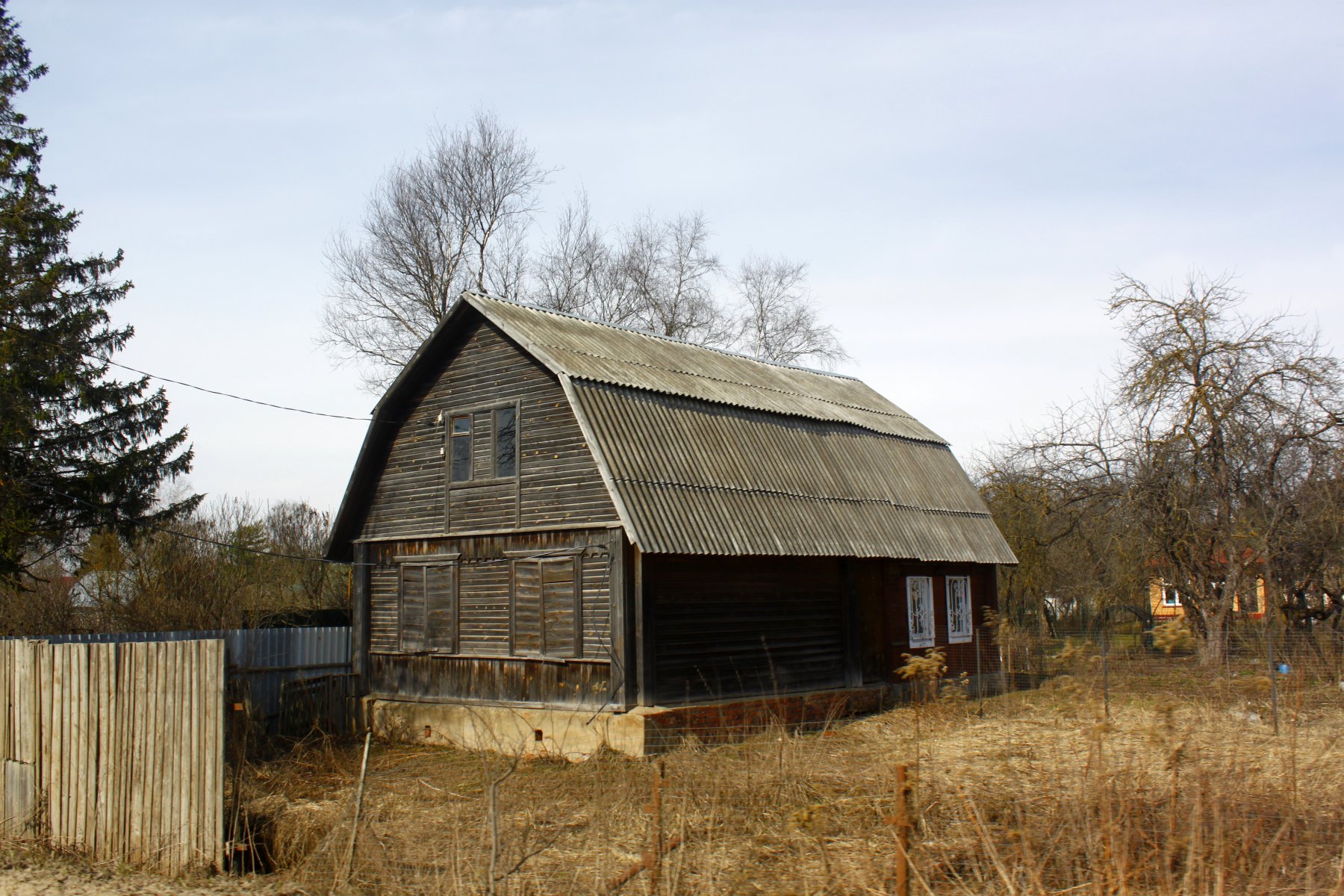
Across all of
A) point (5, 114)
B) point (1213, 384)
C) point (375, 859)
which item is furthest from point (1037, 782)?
point (5, 114)

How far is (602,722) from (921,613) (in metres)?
7.96

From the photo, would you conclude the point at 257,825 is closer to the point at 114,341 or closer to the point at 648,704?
the point at 648,704

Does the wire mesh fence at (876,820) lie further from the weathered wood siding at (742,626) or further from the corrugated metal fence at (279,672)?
the corrugated metal fence at (279,672)

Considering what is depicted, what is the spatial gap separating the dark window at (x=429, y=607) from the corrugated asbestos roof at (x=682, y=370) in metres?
3.77

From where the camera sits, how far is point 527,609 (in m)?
15.3

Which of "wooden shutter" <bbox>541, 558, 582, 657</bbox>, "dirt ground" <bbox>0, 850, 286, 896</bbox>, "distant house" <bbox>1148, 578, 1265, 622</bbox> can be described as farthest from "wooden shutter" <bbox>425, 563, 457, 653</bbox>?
"distant house" <bbox>1148, 578, 1265, 622</bbox>

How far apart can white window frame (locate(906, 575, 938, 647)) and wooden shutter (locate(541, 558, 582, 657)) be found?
7067 millimetres

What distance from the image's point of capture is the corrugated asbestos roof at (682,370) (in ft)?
51.6

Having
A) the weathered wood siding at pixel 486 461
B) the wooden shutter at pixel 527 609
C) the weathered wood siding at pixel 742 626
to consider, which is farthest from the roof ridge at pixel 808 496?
the wooden shutter at pixel 527 609

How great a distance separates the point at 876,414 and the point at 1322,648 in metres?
9.25

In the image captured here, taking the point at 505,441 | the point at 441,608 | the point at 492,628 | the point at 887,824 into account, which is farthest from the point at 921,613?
the point at 887,824

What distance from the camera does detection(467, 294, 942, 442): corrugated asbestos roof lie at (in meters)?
15.7

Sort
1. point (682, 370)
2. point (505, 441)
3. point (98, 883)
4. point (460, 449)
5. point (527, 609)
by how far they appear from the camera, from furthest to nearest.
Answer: point (682, 370) < point (460, 449) < point (505, 441) < point (527, 609) < point (98, 883)

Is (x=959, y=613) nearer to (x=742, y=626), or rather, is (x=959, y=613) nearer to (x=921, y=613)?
(x=921, y=613)
